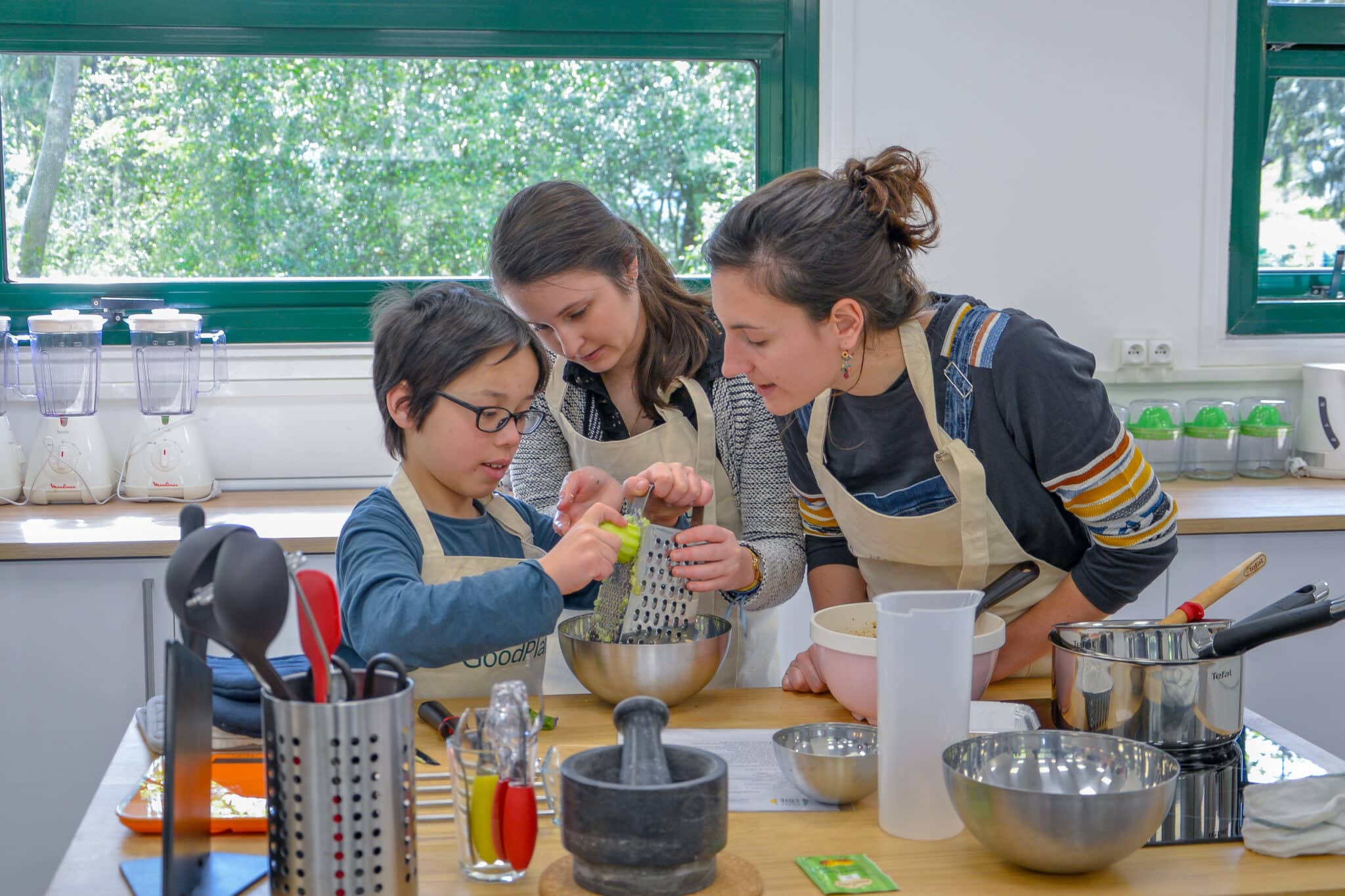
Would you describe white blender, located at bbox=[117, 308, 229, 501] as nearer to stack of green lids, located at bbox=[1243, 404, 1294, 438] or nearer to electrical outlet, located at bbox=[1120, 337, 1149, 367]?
electrical outlet, located at bbox=[1120, 337, 1149, 367]

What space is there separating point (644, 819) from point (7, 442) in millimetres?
2277

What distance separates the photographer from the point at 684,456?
5.90 ft

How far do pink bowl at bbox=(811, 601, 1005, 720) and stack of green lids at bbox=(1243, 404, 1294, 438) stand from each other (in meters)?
1.93

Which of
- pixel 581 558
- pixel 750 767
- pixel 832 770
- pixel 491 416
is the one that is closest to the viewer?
pixel 832 770

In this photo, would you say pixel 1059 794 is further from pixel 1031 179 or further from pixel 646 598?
pixel 1031 179

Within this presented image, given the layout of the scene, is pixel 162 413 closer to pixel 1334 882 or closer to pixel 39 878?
pixel 39 878

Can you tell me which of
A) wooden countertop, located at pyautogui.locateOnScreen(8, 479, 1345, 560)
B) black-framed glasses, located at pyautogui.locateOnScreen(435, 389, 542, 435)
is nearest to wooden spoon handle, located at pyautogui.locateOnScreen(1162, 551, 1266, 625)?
black-framed glasses, located at pyautogui.locateOnScreen(435, 389, 542, 435)

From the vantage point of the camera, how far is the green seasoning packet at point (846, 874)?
92cm

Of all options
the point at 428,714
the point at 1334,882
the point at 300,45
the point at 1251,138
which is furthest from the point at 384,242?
the point at 1334,882

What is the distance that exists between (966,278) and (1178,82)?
681 mm

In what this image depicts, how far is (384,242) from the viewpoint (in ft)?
9.62

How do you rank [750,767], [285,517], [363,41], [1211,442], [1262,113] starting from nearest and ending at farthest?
[750,767] < [285,517] < [363,41] < [1211,442] < [1262,113]

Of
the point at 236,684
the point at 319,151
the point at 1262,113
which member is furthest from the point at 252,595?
the point at 1262,113

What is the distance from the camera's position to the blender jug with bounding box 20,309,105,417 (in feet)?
8.63
